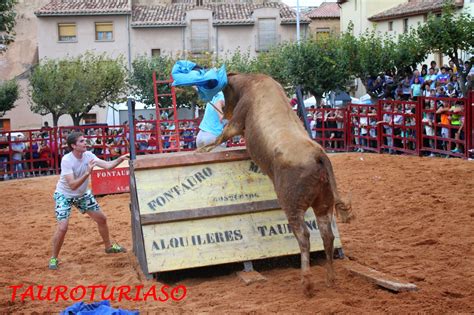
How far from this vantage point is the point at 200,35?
4447cm

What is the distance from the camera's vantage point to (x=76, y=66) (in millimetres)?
35219

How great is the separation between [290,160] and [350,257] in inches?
78.2

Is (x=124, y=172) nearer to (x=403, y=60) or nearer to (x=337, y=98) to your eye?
(x=403, y=60)

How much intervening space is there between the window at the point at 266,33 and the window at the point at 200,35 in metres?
3.30

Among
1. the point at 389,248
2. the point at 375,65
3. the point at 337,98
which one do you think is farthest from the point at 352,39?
the point at 389,248

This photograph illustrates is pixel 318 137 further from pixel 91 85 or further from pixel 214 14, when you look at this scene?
pixel 214 14

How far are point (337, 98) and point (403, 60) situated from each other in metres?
11.6

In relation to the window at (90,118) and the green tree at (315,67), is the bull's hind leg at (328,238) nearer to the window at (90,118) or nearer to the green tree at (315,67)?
the green tree at (315,67)

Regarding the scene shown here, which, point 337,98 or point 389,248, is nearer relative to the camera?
point 389,248

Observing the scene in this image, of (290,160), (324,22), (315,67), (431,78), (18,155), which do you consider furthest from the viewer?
(324,22)

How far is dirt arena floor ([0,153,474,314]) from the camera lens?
599cm

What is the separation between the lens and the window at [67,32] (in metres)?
43.6

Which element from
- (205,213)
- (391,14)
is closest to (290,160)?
(205,213)

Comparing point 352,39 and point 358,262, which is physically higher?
point 352,39
